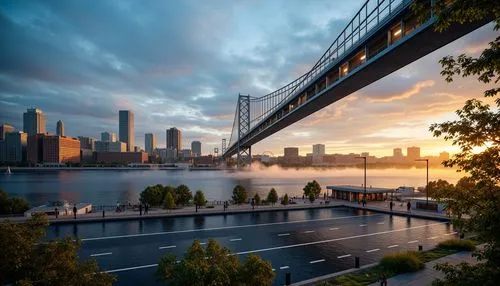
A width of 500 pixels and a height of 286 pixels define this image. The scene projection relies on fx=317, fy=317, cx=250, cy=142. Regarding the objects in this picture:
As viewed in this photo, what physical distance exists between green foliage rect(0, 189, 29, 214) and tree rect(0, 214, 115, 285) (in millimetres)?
26873

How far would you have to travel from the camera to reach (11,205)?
2948 cm

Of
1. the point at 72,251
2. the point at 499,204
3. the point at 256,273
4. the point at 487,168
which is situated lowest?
the point at 256,273

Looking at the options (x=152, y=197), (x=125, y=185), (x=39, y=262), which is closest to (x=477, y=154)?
(x=39, y=262)

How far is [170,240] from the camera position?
21.2 m

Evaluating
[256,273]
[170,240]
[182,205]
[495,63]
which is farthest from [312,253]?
[182,205]

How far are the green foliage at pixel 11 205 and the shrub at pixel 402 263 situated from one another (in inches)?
1244

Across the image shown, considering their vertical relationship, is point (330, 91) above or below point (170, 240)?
above

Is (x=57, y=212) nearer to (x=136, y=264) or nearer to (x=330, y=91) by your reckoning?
(x=136, y=264)

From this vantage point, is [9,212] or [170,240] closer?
[170,240]

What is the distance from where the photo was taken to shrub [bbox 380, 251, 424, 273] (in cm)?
1419

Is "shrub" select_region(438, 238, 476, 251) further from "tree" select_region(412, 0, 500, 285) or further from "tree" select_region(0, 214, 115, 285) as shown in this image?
"tree" select_region(0, 214, 115, 285)

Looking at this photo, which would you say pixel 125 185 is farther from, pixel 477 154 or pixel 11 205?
pixel 477 154

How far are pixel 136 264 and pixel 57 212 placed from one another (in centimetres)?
1548

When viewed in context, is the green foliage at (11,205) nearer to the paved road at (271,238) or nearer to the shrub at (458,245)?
the paved road at (271,238)
